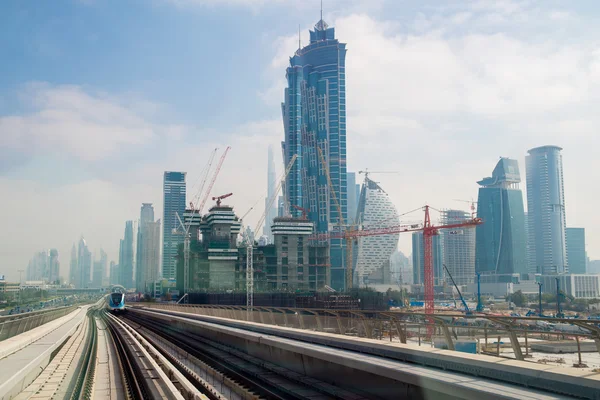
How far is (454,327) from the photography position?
11.8 metres

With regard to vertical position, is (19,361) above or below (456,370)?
below

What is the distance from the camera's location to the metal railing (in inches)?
387

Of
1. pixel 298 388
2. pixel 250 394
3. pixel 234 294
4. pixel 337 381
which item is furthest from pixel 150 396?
pixel 234 294

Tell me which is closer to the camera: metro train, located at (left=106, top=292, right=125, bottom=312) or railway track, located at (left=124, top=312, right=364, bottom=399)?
railway track, located at (left=124, top=312, right=364, bottom=399)

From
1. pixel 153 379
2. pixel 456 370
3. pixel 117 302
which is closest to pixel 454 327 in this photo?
pixel 456 370

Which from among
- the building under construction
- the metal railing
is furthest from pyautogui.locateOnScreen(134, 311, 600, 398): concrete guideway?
the building under construction

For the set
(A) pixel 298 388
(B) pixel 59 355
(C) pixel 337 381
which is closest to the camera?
(C) pixel 337 381

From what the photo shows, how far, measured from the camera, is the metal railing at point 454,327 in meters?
9.84

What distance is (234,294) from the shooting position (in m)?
145

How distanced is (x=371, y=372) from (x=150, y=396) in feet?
24.5

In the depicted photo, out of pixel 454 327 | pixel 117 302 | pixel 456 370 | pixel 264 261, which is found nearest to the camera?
pixel 456 370

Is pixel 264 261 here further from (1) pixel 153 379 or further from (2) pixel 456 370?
(2) pixel 456 370

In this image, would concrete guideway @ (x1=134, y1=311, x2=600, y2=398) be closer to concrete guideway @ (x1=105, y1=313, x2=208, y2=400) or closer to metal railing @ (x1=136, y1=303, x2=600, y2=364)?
metal railing @ (x1=136, y1=303, x2=600, y2=364)

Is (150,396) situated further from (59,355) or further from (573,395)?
(573,395)
